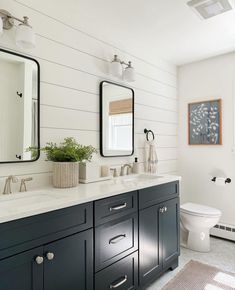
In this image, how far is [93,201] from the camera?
4.62ft

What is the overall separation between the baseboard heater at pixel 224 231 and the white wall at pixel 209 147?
6 centimetres

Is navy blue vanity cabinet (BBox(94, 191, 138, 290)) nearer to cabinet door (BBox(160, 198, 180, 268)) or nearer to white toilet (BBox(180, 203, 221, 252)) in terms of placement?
cabinet door (BBox(160, 198, 180, 268))

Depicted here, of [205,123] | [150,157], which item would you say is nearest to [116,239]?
[150,157]

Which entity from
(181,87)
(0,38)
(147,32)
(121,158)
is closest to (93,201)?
(121,158)

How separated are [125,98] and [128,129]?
0.35 meters

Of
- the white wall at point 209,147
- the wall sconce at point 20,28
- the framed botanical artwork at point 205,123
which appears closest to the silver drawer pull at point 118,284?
the wall sconce at point 20,28

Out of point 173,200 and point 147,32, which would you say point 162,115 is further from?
point 173,200

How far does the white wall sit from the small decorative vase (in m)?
2.11

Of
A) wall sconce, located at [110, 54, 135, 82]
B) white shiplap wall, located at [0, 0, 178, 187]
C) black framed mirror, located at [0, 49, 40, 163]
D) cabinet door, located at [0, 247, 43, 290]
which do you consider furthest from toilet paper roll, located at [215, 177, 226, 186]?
cabinet door, located at [0, 247, 43, 290]

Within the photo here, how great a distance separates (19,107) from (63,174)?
22.9 inches

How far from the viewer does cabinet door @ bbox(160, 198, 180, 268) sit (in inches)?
81.2

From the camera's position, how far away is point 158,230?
200cm

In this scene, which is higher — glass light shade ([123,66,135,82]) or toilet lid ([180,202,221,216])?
glass light shade ([123,66,135,82])

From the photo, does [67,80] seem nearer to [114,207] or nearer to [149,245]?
Answer: [114,207]
